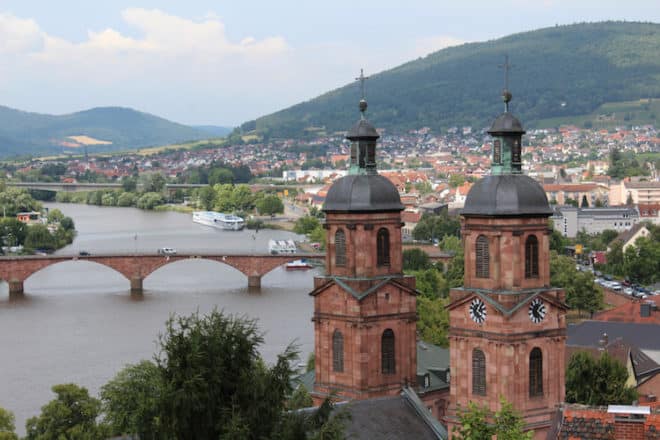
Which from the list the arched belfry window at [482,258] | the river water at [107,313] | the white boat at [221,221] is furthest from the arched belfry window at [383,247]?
the white boat at [221,221]

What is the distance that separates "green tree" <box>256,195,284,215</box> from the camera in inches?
7667

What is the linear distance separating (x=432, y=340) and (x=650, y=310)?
1538cm

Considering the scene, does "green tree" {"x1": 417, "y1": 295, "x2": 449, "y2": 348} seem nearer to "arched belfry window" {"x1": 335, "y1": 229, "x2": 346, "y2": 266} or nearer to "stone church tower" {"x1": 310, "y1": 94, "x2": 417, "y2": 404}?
"stone church tower" {"x1": 310, "y1": 94, "x2": 417, "y2": 404}

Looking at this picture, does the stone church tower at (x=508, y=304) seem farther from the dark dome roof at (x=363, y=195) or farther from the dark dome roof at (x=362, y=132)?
the dark dome roof at (x=362, y=132)

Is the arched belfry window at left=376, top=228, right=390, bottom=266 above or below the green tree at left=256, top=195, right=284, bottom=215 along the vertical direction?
above

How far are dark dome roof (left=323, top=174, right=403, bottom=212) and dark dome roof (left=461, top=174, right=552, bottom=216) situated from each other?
3.39 meters

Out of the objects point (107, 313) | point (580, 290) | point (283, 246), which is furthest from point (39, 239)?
point (580, 290)

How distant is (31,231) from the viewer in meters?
135

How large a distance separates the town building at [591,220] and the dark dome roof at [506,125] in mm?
117285

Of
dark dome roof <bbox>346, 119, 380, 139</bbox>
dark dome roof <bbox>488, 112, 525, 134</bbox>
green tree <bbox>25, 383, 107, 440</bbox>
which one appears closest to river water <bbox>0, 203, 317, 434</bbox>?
green tree <bbox>25, 383, 107, 440</bbox>

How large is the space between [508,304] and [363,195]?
18.5 ft

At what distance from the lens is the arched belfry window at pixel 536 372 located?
1231 inches

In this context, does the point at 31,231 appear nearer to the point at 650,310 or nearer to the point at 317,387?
the point at 650,310

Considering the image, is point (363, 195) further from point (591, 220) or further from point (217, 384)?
point (591, 220)
